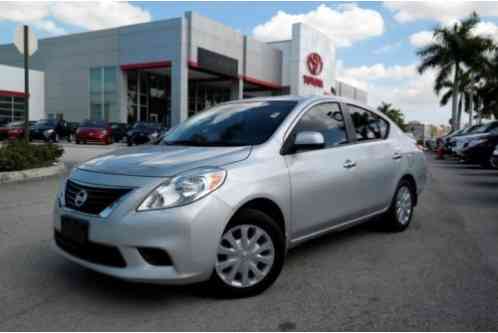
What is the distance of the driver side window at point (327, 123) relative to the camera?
4.27 meters

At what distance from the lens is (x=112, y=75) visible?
3472cm

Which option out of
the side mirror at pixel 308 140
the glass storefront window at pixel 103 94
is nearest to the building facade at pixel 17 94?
the glass storefront window at pixel 103 94

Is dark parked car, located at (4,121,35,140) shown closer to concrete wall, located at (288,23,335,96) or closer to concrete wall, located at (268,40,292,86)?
concrete wall, located at (288,23,335,96)

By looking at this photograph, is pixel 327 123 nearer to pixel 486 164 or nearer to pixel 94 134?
pixel 486 164

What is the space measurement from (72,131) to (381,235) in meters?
26.0

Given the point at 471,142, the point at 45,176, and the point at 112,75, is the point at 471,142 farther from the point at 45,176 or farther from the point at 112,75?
the point at 112,75

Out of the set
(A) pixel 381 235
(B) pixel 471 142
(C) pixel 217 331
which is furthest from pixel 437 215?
(B) pixel 471 142

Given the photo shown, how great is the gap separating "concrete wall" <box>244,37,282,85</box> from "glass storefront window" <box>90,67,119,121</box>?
10.8m

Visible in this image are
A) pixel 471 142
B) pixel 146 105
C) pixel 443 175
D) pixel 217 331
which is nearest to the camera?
pixel 217 331

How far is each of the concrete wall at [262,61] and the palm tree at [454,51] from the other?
12.3 m

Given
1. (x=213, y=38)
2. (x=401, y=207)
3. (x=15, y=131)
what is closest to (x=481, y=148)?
(x=401, y=207)

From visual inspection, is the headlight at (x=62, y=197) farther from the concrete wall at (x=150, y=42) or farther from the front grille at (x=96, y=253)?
the concrete wall at (x=150, y=42)

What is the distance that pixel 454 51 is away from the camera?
122 feet

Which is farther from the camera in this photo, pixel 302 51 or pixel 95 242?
pixel 302 51
